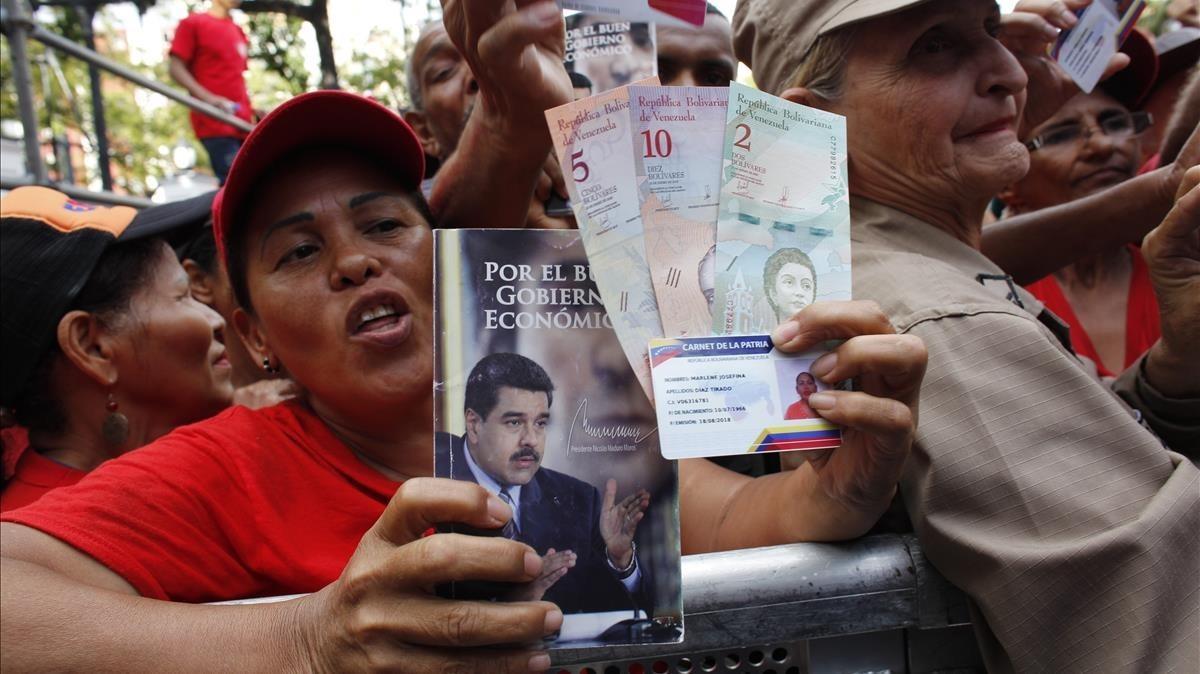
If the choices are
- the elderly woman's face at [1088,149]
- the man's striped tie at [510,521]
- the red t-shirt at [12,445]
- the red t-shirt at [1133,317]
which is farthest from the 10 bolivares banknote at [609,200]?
the elderly woman's face at [1088,149]

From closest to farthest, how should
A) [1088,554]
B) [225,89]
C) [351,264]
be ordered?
[1088,554]
[351,264]
[225,89]

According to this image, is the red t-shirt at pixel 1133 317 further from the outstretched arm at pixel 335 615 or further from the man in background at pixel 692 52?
the outstretched arm at pixel 335 615

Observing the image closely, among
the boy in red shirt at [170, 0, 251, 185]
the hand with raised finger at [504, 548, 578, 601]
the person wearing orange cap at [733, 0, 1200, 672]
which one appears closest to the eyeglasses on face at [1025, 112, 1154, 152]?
the person wearing orange cap at [733, 0, 1200, 672]

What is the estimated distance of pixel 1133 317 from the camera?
3086 millimetres

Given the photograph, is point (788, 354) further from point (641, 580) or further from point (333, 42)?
point (333, 42)

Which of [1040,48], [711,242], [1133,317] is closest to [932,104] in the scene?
[1040,48]

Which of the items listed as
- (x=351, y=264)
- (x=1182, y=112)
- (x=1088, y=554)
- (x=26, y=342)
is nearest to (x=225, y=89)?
(x=26, y=342)

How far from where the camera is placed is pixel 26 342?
6.96 ft

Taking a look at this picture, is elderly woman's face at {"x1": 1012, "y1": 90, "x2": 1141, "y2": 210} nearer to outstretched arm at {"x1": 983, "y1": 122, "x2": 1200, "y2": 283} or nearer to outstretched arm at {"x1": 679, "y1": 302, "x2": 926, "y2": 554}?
outstretched arm at {"x1": 983, "y1": 122, "x2": 1200, "y2": 283}

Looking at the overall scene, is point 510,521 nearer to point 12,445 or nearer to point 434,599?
point 434,599

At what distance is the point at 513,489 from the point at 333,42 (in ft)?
32.4

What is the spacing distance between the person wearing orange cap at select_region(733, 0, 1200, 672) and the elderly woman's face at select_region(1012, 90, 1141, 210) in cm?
166

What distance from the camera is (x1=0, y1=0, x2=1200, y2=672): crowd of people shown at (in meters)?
1.11

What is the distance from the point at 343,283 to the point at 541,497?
73 cm
